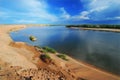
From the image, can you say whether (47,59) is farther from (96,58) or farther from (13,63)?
(96,58)

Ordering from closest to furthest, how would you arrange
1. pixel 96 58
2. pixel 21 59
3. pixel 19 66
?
pixel 19 66, pixel 21 59, pixel 96 58

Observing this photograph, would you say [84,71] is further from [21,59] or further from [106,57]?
[106,57]

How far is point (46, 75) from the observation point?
10758mm

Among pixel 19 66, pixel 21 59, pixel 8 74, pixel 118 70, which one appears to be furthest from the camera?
pixel 118 70

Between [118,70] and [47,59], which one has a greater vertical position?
[47,59]

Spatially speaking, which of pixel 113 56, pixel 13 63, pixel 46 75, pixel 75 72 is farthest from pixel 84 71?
pixel 113 56

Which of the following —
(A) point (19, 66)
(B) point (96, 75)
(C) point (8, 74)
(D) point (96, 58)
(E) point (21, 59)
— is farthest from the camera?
(D) point (96, 58)

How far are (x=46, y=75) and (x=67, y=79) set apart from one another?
138 centimetres

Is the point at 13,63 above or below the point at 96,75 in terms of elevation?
above

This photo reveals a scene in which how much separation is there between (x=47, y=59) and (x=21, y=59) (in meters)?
2.28

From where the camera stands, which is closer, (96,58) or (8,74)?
(8,74)

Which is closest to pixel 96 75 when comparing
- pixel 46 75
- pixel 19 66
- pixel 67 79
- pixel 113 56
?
pixel 67 79

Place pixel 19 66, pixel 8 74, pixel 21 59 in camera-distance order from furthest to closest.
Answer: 1. pixel 21 59
2. pixel 19 66
3. pixel 8 74

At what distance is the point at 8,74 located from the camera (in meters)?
10.6
